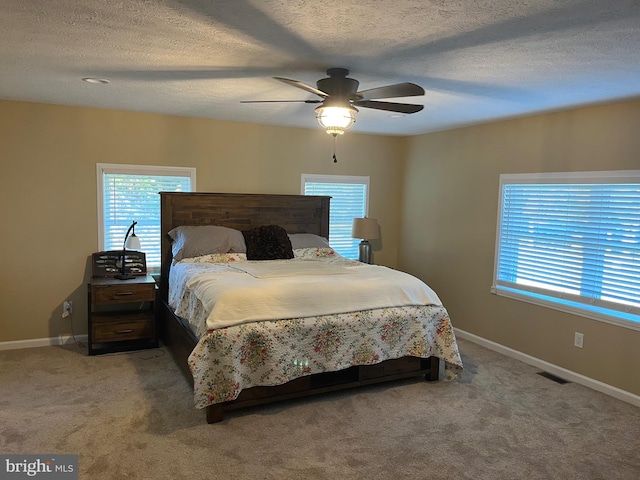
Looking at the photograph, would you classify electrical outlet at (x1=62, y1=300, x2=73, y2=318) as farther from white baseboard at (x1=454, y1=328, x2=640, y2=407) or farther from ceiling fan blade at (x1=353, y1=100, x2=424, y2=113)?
white baseboard at (x1=454, y1=328, x2=640, y2=407)

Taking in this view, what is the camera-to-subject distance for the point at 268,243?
4.65m

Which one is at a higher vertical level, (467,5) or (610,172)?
(467,5)

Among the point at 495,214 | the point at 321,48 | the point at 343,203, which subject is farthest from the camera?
the point at 343,203

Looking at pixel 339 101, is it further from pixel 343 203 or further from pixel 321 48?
pixel 343 203

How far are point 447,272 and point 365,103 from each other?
2.87 meters

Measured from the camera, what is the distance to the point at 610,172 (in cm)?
362

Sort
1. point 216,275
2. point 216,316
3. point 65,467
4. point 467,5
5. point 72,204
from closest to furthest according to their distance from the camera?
point 467,5 → point 65,467 → point 216,316 → point 216,275 → point 72,204

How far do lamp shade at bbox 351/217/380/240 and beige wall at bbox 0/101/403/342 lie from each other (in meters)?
1.42

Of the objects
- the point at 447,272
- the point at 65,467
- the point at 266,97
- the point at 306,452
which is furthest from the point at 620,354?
the point at 65,467

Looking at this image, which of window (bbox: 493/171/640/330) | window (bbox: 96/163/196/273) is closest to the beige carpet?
window (bbox: 493/171/640/330)

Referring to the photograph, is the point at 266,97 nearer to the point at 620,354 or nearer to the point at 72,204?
the point at 72,204

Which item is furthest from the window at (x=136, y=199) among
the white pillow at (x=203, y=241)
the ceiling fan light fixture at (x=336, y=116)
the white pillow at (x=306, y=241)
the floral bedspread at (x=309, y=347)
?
the ceiling fan light fixture at (x=336, y=116)

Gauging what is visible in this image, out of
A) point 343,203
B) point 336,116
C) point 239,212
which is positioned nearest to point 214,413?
A: point 336,116

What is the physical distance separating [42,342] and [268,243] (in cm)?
237
